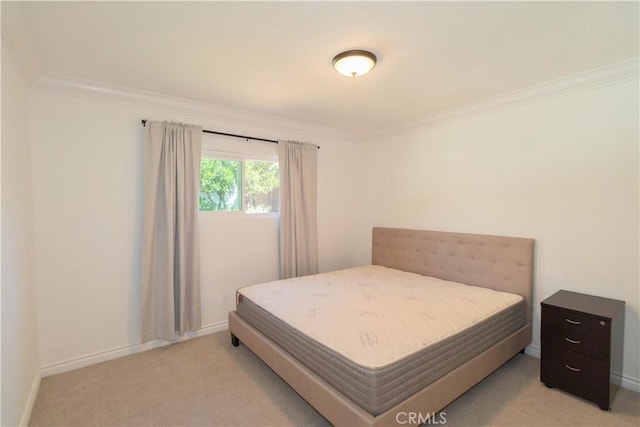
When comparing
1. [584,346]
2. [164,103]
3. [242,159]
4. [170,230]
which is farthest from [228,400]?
[164,103]

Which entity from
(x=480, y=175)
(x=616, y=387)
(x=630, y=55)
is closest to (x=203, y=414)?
(x=616, y=387)

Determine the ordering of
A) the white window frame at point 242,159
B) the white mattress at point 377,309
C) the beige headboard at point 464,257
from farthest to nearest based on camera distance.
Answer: the white window frame at point 242,159 < the beige headboard at point 464,257 < the white mattress at point 377,309

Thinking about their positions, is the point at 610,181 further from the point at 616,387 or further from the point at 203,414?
the point at 203,414

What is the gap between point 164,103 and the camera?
2951 mm

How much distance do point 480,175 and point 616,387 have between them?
2003 millimetres

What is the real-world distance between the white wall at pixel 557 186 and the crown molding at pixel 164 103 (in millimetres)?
1843

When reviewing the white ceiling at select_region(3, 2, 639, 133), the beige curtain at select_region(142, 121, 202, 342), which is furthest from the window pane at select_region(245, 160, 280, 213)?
the white ceiling at select_region(3, 2, 639, 133)

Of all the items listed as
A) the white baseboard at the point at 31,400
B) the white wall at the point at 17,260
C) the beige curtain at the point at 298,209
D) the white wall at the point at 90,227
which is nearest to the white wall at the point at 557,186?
the beige curtain at the point at 298,209

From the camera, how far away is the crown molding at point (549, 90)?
230 centimetres

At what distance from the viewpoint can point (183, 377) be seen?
2453 mm

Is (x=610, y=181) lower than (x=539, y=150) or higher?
lower

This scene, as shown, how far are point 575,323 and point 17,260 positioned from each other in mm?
3826

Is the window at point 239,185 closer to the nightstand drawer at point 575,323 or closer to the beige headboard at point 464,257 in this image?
the beige headboard at point 464,257

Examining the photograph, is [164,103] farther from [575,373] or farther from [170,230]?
[575,373]
